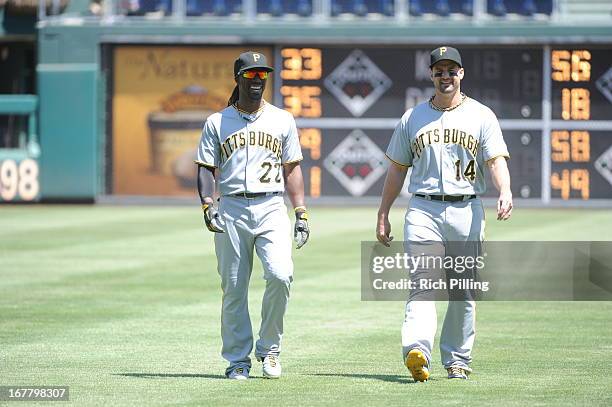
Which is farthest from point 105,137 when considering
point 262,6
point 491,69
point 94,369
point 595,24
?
point 94,369

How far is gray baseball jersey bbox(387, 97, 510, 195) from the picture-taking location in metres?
8.56

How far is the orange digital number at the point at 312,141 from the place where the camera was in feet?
96.8

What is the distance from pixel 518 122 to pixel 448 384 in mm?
21453

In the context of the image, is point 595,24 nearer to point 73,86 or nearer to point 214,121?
point 73,86

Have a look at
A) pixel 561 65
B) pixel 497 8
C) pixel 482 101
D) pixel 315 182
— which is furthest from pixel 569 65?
pixel 315 182

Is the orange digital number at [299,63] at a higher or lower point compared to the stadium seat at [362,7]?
lower

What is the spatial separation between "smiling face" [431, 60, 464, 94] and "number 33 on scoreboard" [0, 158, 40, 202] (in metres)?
22.5

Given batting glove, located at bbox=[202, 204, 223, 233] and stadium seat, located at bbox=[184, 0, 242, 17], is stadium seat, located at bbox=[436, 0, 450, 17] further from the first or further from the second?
batting glove, located at bbox=[202, 204, 223, 233]

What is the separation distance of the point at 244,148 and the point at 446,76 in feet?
4.38

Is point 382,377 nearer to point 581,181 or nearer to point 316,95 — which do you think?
point 581,181

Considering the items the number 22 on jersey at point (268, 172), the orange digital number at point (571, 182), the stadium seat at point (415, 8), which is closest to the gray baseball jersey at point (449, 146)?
the number 22 on jersey at point (268, 172)

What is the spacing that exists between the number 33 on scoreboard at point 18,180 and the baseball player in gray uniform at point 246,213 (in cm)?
2189

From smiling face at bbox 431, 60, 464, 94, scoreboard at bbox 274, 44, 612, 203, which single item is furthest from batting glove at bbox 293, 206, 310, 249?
scoreboard at bbox 274, 44, 612, 203

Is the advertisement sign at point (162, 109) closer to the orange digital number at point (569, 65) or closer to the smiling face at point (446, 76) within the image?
the orange digital number at point (569, 65)
